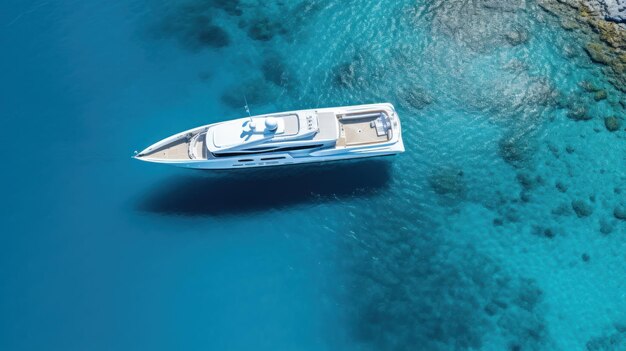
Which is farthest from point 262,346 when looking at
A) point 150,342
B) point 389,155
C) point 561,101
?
point 561,101

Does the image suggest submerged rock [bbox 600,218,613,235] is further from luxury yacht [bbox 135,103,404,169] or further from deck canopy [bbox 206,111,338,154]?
deck canopy [bbox 206,111,338,154]

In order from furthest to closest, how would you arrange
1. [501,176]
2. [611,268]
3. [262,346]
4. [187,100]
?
[187,100]
[501,176]
[611,268]
[262,346]

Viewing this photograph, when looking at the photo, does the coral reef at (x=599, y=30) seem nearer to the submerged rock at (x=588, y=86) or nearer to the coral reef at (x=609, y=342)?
the submerged rock at (x=588, y=86)

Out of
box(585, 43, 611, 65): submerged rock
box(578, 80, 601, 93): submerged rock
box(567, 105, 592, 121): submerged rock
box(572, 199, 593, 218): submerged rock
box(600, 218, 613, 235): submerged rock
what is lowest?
box(600, 218, 613, 235): submerged rock

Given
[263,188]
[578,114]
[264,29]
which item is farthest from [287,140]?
[578,114]

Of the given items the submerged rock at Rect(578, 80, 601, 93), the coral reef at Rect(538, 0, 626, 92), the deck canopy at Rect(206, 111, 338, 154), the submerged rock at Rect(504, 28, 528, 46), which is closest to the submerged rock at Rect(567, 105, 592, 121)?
the submerged rock at Rect(578, 80, 601, 93)

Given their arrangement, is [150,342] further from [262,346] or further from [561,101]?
[561,101]
